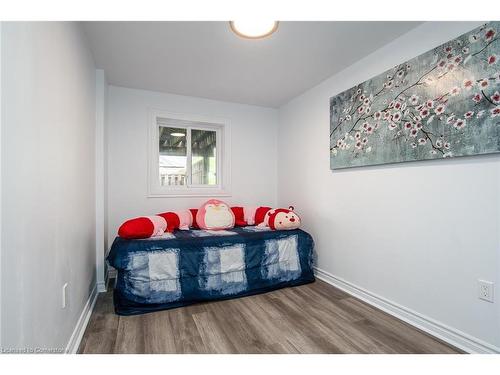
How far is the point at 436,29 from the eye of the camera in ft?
5.66

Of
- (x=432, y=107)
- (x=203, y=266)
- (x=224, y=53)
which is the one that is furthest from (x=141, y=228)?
(x=432, y=107)

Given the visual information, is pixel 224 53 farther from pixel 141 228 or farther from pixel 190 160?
pixel 141 228

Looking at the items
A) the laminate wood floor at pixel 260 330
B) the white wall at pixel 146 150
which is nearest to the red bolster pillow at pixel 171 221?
the white wall at pixel 146 150

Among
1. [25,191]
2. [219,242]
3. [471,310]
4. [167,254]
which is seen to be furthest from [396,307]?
[25,191]

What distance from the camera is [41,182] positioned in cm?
110

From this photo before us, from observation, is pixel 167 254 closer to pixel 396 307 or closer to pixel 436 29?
pixel 396 307

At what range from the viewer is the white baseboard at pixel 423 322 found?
1.52 meters

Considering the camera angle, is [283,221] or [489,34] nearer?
[489,34]

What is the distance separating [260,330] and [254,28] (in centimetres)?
218

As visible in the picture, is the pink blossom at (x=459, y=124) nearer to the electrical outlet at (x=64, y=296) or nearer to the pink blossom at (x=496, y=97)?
the pink blossom at (x=496, y=97)

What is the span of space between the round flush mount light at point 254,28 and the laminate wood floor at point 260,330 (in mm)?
2176

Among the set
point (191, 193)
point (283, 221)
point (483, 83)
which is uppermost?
point (483, 83)

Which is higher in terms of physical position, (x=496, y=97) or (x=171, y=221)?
(x=496, y=97)

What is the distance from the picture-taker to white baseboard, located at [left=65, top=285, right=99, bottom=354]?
4.91 ft
